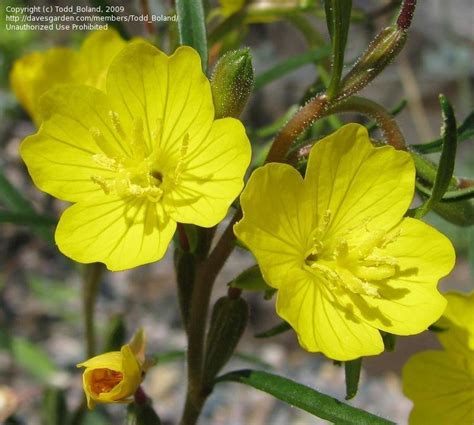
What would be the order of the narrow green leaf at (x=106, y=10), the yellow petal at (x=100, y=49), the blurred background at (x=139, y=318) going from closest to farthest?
the narrow green leaf at (x=106, y=10), the yellow petal at (x=100, y=49), the blurred background at (x=139, y=318)

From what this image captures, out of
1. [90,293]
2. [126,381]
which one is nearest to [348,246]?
[126,381]

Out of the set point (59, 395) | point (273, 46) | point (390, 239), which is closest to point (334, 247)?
point (390, 239)

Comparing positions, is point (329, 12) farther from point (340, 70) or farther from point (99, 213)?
point (99, 213)

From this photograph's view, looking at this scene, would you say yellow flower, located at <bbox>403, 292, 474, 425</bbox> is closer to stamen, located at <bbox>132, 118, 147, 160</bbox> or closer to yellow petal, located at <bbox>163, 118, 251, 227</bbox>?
yellow petal, located at <bbox>163, 118, 251, 227</bbox>

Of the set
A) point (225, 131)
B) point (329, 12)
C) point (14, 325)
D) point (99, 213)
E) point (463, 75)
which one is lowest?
point (14, 325)

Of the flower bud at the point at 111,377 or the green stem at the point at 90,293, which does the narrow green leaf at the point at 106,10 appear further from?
the flower bud at the point at 111,377

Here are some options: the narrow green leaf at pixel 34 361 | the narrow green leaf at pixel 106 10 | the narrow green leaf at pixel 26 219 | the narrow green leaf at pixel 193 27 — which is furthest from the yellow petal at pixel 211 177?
the narrow green leaf at pixel 34 361
